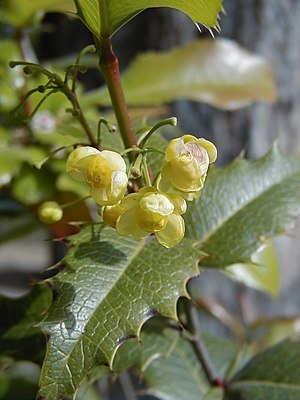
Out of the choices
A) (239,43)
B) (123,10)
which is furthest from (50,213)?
(239,43)

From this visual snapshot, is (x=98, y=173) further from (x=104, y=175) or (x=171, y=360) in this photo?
(x=171, y=360)

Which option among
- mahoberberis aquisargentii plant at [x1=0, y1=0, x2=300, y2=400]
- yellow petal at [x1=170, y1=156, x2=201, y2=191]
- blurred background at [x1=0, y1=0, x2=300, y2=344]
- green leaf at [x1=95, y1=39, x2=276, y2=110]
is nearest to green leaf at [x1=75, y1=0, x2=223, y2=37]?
mahoberberis aquisargentii plant at [x1=0, y1=0, x2=300, y2=400]

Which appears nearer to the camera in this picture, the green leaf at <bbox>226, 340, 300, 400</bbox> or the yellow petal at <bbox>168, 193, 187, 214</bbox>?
the yellow petal at <bbox>168, 193, 187, 214</bbox>

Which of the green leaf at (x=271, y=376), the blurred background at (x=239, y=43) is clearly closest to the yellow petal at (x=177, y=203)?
the green leaf at (x=271, y=376)

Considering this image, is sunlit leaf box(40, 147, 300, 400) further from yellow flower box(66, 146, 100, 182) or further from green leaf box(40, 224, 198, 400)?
yellow flower box(66, 146, 100, 182)

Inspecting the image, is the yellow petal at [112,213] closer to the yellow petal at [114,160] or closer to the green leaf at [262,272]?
the yellow petal at [114,160]

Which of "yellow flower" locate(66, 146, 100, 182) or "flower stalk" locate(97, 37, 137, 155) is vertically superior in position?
"flower stalk" locate(97, 37, 137, 155)

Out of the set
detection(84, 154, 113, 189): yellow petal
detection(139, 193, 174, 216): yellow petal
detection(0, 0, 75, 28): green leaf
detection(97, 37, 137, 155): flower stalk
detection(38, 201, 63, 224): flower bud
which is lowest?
detection(38, 201, 63, 224): flower bud
